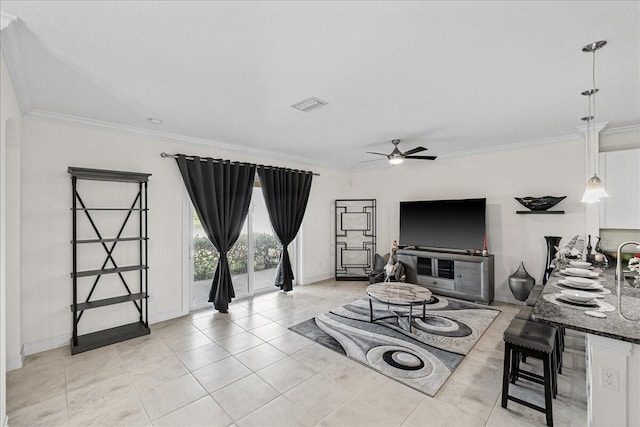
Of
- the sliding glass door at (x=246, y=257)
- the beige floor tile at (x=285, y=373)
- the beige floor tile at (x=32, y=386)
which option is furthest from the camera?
the sliding glass door at (x=246, y=257)

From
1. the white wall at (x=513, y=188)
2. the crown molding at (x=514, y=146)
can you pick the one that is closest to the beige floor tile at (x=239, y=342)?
the white wall at (x=513, y=188)

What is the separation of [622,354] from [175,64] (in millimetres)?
3483

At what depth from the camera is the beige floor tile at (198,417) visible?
2.14 meters

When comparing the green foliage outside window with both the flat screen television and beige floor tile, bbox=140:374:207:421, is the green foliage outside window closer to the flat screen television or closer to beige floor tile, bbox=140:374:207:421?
beige floor tile, bbox=140:374:207:421

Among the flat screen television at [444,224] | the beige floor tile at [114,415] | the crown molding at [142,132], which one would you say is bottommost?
the beige floor tile at [114,415]

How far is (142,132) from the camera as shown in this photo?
3.85 metres

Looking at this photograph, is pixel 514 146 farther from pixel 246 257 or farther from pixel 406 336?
pixel 246 257

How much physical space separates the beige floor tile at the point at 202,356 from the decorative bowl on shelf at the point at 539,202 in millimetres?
4847

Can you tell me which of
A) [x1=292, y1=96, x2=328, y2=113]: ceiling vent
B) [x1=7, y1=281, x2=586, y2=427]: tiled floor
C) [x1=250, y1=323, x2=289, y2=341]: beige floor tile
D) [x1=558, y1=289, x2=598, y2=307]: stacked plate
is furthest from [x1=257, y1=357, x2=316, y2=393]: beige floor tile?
[x1=292, y1=96, x2=328, y2=113]: ceiling vent

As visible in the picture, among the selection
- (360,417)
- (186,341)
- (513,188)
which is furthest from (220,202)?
(513,188)

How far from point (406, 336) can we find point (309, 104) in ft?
9.79

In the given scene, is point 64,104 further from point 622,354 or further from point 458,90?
point 622,354

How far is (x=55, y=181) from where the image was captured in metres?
3.28

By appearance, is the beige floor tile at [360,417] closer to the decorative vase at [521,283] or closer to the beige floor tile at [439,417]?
the beige floor tile at [439,417]
